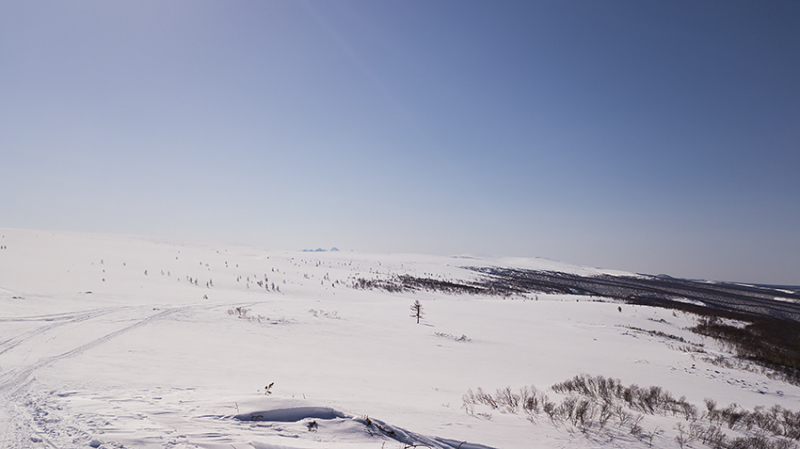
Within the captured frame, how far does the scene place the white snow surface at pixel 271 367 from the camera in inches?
147

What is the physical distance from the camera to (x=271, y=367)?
25.5 feet

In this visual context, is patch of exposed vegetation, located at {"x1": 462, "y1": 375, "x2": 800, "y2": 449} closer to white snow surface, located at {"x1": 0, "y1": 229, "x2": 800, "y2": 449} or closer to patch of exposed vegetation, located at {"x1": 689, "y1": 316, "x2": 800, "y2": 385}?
white snow surface, located at {"x1": 0, "y1": 229, "x2": 800, "y2": 449}

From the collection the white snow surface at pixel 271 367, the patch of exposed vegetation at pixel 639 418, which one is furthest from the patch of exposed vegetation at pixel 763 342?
the patch of exposed vegetation at pixel 639 418

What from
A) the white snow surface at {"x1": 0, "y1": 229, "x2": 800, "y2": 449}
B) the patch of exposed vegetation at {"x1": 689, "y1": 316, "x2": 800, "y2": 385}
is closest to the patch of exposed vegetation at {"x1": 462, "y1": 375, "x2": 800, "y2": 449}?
the white snow surface at {"x1": 0, "y1": 229, "x2": 800, "y2": 449}

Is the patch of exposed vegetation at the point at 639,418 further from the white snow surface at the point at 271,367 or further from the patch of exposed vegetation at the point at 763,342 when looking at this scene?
the patch of exposed vegetation at the point at 763,342

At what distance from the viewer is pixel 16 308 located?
1042cm

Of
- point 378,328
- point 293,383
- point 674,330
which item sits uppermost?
point 293,383

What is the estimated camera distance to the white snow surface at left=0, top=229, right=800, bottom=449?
3.73 meters

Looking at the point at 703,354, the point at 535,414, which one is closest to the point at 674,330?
the point at 703,354

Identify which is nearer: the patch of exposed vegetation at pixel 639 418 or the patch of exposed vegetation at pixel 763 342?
the patch of exposed vegetation at pixel 639 418

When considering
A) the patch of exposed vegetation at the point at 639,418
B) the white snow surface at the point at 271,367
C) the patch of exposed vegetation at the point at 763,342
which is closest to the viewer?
the white snow surface at the point at 271,367

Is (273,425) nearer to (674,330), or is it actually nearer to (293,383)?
(293,383)

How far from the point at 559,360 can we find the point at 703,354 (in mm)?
10571

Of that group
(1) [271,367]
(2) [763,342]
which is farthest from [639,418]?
(2) [763,342]
